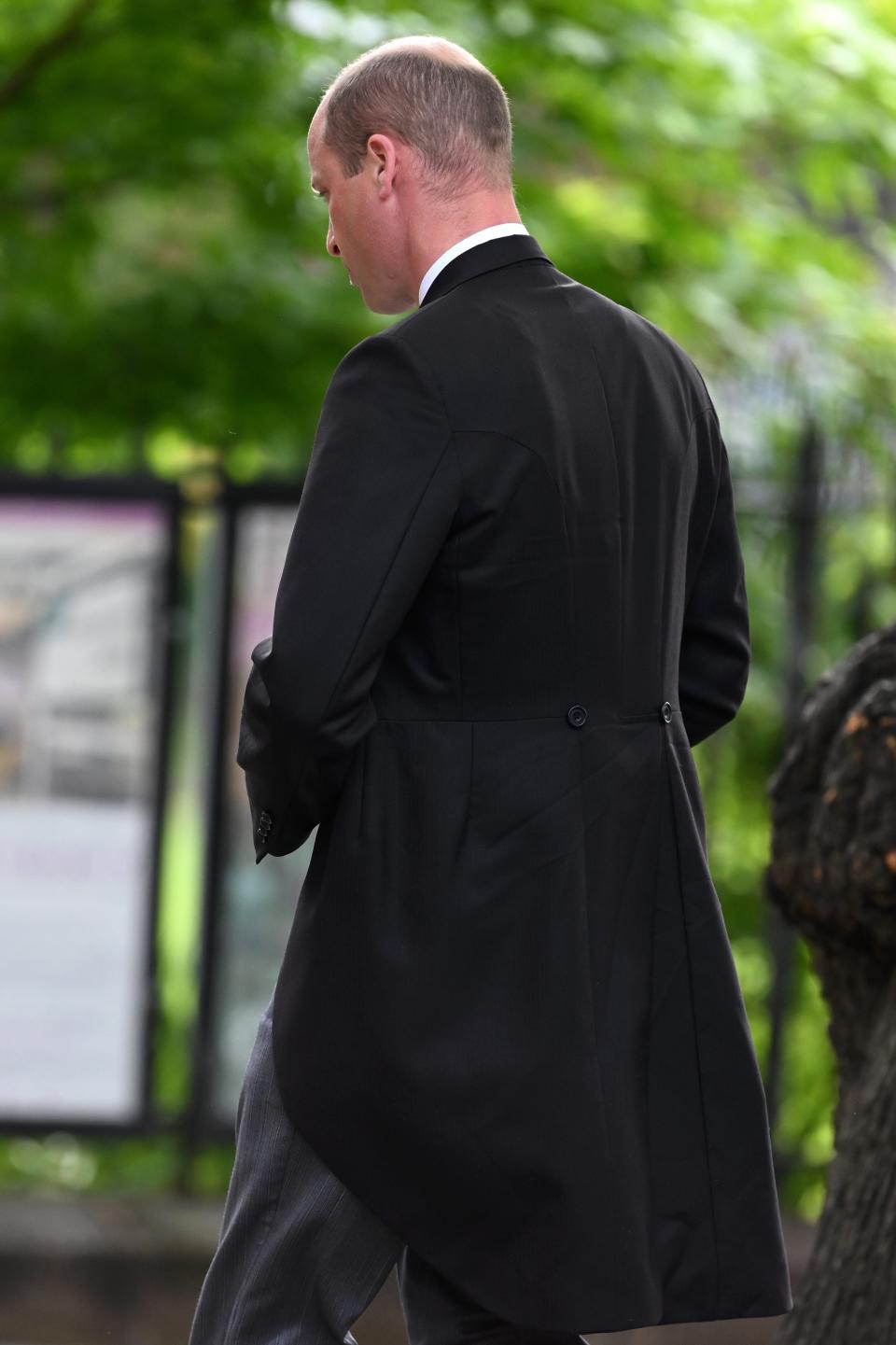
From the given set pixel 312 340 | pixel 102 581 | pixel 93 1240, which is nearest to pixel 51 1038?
pixel 93 1240

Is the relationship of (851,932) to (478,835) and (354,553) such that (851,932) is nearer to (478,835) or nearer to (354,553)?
(478,835)

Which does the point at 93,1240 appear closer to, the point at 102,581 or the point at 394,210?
the point at 102,581

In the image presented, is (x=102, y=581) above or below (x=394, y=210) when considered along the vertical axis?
below

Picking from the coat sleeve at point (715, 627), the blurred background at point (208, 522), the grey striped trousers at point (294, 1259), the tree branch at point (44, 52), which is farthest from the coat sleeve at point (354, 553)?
the tree branch at point (44, 52)

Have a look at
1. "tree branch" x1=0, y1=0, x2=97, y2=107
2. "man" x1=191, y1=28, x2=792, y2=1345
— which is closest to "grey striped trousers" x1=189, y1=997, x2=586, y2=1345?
"man" x1=191, y1=28, x2=792, y2=1345

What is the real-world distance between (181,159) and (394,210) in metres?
3.99

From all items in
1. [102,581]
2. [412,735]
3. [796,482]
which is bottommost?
[102,581]

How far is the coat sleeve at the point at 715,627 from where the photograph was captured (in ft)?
7.82

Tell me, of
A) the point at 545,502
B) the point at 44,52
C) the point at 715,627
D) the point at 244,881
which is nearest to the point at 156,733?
the point at 244,881

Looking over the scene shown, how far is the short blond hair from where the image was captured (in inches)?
80.9

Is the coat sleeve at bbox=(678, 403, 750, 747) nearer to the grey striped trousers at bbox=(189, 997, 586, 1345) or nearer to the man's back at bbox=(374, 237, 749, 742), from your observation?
the man's back at bbox=(374, 237, 749, 742)

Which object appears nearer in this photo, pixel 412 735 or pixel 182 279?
pixel 412 735

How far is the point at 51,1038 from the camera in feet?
17.5

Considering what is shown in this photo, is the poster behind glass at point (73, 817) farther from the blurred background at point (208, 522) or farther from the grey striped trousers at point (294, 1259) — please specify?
the grey striped trousers at point (294, 1259)
